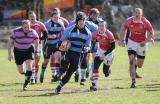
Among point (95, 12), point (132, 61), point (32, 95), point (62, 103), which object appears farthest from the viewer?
point (95, 12)

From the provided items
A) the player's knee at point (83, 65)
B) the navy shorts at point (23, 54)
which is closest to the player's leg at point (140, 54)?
the player's knee at point (83, 65)

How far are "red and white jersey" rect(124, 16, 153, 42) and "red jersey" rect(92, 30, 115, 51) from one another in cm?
98

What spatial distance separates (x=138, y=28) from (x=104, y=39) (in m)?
1.53

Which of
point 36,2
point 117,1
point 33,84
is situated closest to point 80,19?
point 33,84

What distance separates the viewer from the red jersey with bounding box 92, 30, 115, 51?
713 inches

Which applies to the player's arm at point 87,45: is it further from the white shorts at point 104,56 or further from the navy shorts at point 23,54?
the navy shorts at point 23,54

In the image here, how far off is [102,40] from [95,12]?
1.43 meters

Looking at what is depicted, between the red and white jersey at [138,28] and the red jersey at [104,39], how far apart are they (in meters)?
0.98

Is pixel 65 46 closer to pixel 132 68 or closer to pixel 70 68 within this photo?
pixel 70 68

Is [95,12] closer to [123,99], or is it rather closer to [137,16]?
[137,16]

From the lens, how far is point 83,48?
1655 centimetres

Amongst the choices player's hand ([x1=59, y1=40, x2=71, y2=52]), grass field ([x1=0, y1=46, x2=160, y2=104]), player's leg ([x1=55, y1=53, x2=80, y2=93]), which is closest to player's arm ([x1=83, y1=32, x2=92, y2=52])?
player's leg ([x1=55, y1=53, x2=80, y2=93])

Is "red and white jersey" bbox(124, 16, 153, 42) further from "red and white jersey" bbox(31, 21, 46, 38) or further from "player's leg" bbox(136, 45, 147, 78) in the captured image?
"red and white jersey" bbox(31, 21, 46, 38)

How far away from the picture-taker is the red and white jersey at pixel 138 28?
62.4 feet
